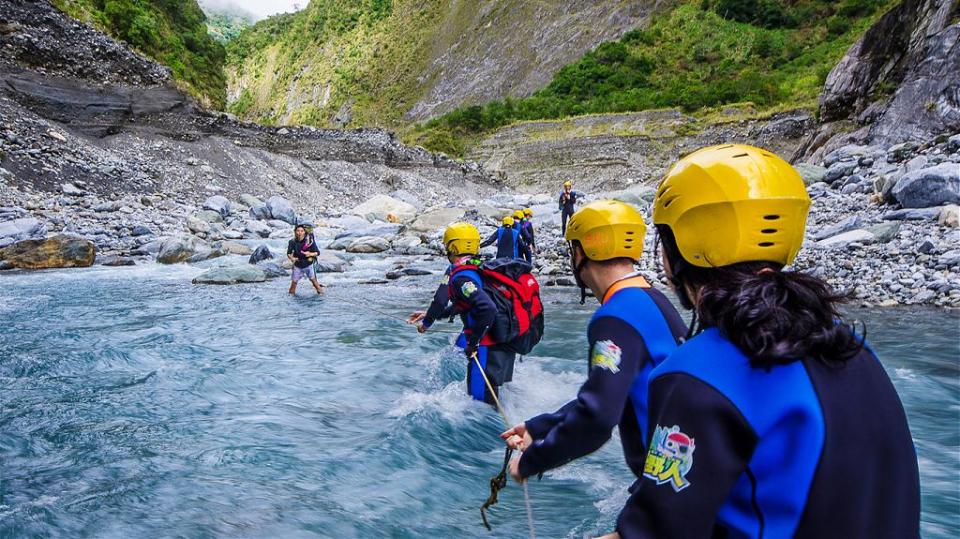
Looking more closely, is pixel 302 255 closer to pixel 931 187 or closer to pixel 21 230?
pixel 21 230

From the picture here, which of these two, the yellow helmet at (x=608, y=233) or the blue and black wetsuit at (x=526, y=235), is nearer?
the yellow helmet at (x=608, y=233)

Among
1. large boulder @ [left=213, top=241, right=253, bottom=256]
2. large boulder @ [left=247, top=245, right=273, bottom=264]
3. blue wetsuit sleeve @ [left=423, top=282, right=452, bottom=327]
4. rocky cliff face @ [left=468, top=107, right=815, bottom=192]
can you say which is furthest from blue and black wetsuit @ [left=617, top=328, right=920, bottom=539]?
rocky cliff face @ [left=468, top=107, right=815, bottom=192]

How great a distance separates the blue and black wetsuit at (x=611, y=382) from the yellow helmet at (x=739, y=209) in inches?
33.7

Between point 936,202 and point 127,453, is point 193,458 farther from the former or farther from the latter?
point 936,202

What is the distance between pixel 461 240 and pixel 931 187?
10.8m

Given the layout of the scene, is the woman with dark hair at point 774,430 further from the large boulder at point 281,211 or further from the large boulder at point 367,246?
the large boulder at point 281,211

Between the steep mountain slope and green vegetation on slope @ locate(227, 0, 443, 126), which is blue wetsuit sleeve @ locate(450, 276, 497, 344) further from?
green vegetation on slope @ locate(227, 0, 443, 126)

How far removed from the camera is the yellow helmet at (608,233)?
8.34 feet

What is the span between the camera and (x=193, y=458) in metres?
4.77

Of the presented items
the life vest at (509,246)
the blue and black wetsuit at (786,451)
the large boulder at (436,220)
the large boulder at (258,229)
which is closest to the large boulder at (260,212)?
the large boulder at (258,229)

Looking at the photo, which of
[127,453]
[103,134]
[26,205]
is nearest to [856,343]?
[127,453]

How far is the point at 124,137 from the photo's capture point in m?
28.6

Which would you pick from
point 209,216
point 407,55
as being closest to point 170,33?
point 209,216

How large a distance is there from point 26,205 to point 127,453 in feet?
63.4
